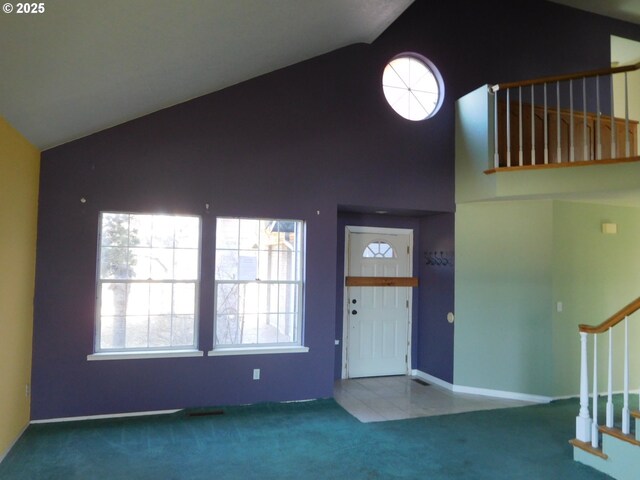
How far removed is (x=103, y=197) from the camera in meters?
4.13

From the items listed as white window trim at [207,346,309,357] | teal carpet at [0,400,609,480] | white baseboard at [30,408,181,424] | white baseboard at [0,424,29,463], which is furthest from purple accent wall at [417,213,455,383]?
white baseboard at [0,424,29,463]

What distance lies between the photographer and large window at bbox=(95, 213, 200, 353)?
4.18 meters

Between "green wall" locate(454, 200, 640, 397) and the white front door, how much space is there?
0.89 meters

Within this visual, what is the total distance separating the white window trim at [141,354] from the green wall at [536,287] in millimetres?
3149

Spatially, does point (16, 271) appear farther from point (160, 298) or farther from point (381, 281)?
point (381, 281)

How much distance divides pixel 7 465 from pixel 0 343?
0.89 meters

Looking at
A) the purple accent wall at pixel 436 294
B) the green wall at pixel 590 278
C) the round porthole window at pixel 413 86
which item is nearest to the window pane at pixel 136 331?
the purple accent wall at pixel 436 294

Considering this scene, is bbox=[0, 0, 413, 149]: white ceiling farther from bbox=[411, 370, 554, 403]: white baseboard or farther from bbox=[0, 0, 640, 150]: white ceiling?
bbox=[411, 370, 554, 403]: white baseboard

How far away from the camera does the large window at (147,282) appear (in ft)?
13.7

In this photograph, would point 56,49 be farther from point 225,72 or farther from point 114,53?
point 225,72

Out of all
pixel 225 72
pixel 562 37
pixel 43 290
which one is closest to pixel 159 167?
pixel 225 72

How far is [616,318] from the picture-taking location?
3.20 m

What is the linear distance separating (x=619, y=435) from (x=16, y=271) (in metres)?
4.76

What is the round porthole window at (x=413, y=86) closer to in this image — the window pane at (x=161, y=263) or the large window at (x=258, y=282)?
the large window at (x=258, y=282)
